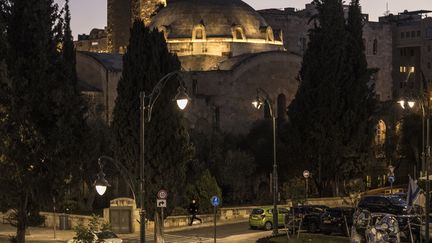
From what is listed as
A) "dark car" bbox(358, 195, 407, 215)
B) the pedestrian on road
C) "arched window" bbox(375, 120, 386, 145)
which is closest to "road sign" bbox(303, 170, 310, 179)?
the pedestrian on road

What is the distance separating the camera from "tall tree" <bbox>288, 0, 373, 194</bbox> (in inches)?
2264

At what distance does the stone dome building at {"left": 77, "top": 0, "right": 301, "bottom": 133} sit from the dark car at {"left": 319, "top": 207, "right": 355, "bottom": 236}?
3615cm

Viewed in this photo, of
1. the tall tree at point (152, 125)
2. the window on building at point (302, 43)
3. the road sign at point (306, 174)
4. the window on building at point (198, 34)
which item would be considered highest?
the window on building at point (302, 43)

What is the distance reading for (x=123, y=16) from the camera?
92.6 meters

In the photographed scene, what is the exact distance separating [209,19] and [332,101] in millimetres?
28229

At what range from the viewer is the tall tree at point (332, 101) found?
57.5 meters

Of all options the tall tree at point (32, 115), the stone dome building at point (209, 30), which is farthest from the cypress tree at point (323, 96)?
the tall tree at point (32, 115)

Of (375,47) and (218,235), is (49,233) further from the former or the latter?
(375,47)

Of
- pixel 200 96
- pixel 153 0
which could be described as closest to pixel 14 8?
pixel 200 96

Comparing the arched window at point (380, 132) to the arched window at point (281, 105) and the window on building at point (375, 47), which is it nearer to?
the arched window at point (281, 105)

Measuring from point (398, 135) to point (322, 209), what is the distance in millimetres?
41003

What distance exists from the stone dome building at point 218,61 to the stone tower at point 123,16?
0.11 metres

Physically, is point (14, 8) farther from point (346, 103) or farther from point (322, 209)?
point (346, 103)

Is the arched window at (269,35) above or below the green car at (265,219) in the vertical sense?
above
